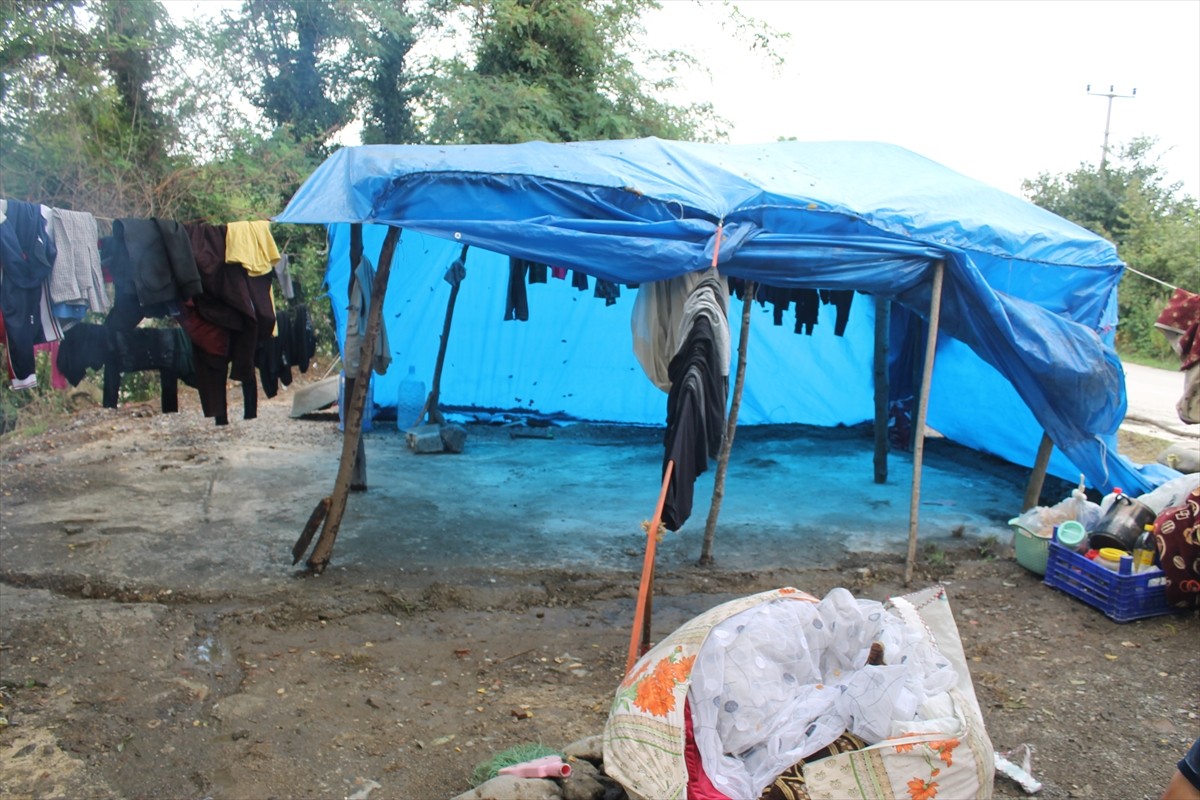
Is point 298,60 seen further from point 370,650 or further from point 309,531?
point 370,650

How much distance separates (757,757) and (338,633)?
259 cm

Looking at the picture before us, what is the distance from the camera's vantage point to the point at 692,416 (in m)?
4.10

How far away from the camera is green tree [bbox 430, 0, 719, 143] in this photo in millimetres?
13148

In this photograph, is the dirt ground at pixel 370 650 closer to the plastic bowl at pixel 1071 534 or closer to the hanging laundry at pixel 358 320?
the plastic bowl at pixel 1071 534

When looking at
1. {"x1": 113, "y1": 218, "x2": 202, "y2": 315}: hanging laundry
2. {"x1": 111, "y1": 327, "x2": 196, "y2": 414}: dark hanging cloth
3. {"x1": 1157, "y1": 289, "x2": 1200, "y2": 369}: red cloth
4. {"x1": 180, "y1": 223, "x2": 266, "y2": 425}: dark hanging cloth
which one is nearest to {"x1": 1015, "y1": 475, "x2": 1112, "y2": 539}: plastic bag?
{"x1": 1157, "y1": 289, "x2": 1200, "y2": 369}: red cloth

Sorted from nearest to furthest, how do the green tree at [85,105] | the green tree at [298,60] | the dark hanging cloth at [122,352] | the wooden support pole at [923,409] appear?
the dark hanging cloth at [122,352], the wooden support pole at [923,409], the green tree at [85,105], the green tree at [298,60]

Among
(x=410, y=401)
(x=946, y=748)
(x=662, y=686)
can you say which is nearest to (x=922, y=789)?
(x=946, y=748)

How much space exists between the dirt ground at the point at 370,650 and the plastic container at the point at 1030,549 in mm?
95

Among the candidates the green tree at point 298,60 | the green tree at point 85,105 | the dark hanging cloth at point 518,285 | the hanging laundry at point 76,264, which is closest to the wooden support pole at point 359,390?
the hanging laundry at point 76,264

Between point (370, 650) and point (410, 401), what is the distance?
17.2ft

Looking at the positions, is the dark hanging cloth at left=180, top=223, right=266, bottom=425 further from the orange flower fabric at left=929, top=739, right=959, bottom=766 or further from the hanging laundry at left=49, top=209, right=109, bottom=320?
the orange flower fabric at left=929, top=739, right=959, bottom=766

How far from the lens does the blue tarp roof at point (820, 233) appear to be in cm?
499

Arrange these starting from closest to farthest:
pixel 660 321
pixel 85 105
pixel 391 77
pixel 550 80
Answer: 1. pixel 660 321
2. pixel 85 105
3. pixel 550 80
4. pixel 391 77

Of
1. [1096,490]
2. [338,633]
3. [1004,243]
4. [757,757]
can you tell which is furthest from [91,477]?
[1096,490]
